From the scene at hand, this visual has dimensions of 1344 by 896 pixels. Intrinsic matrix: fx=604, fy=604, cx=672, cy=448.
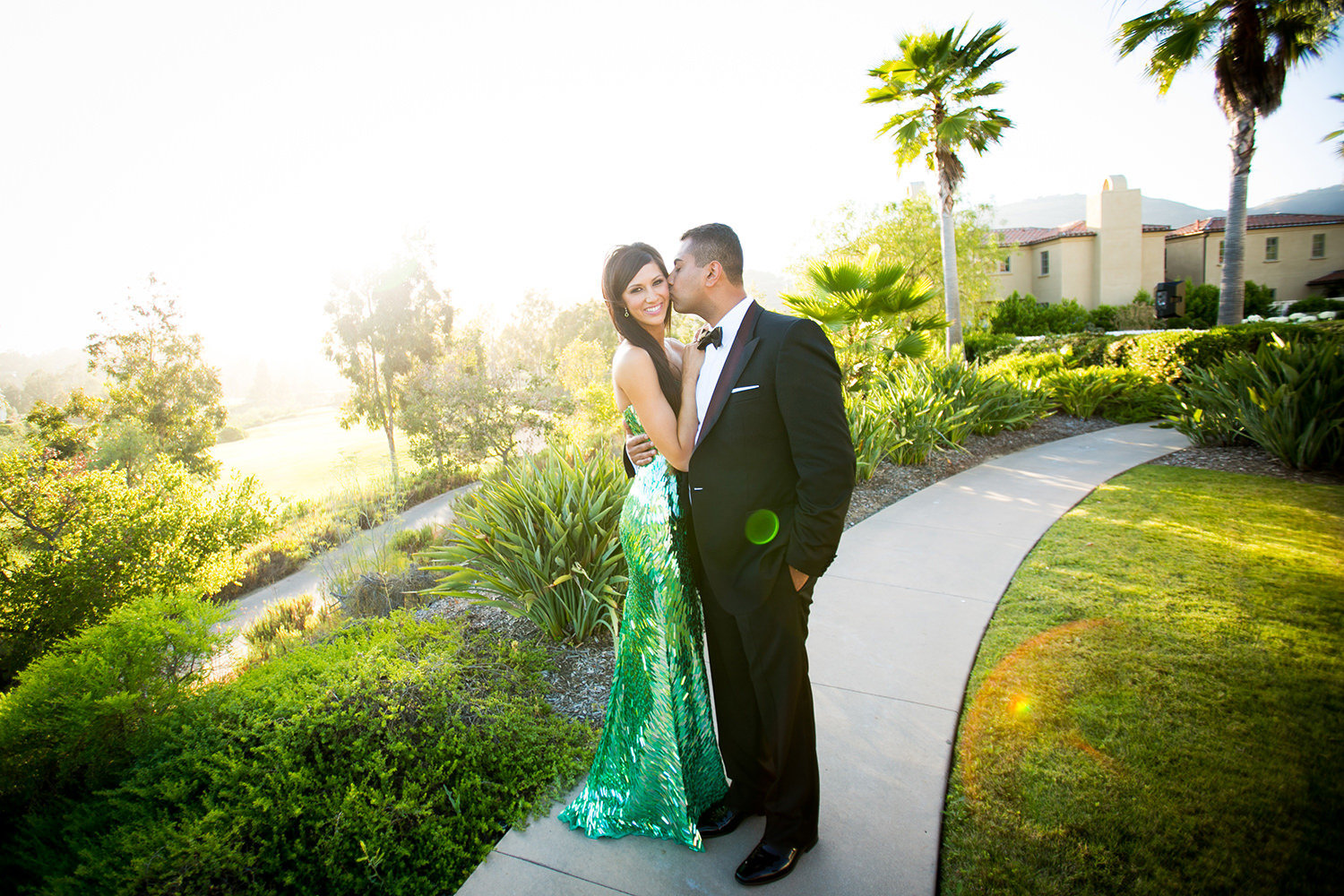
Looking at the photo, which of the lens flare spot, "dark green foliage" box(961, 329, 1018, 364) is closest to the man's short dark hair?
the lens flare spot

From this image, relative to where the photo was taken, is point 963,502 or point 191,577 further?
point 963,502

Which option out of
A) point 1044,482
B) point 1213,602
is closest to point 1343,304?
point 1044,482

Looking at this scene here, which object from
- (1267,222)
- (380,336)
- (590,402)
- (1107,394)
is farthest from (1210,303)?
(380,336)

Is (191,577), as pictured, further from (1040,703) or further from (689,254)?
(1040,703)

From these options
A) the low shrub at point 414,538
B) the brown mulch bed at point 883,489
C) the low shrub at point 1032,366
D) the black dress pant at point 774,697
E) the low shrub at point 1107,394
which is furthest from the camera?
the low shrub at point 1032,366

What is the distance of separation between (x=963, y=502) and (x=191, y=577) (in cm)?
769

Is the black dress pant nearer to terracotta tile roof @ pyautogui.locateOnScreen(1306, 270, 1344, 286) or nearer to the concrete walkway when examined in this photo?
the concrete walkway

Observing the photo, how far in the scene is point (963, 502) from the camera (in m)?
6.78

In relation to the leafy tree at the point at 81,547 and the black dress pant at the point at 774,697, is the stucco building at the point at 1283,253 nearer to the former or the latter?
the black dress pant at the point at 774,697

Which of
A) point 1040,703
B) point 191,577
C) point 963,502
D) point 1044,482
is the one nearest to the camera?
point 1040,703

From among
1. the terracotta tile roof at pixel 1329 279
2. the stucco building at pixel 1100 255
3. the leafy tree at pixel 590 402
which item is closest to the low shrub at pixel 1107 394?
the leafy tree at pixel 590 402

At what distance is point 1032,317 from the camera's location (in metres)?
31.1

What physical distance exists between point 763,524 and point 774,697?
654mm

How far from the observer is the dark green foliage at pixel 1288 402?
21.9 feet
